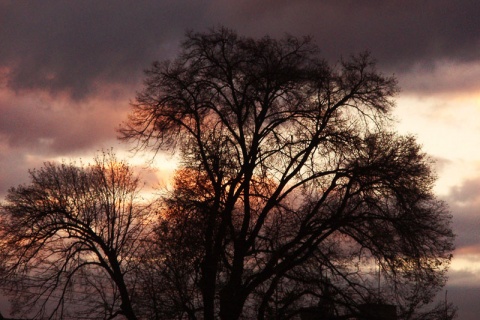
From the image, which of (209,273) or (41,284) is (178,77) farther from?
(41,284)

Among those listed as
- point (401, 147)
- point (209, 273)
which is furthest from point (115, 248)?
point (401, 147)

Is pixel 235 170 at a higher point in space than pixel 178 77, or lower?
lower

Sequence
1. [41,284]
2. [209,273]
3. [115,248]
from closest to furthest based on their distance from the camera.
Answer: [209,273] → [41,284] → [115,248]

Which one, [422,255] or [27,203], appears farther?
[27,203]

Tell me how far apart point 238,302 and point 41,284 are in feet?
24.8

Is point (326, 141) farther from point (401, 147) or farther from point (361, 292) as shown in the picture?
point (361, 292)

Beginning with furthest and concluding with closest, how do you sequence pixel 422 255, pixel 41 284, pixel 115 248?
pixel 115 248 → pixel 41 284 → pixel 422 255

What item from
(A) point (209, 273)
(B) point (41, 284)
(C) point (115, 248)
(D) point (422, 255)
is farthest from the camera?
(C) point (115, 248)

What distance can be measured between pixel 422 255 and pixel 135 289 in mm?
11168

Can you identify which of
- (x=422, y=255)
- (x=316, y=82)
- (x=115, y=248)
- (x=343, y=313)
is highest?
(x=316, y=82)

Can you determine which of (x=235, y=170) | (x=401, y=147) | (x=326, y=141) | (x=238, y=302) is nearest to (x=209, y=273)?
(x=238, y=302)

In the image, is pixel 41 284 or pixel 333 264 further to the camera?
pixel 41 284

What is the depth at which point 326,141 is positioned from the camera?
982 inches

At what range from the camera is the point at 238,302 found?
24750 mm
